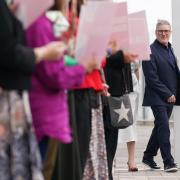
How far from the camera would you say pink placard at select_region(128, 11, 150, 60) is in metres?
4.40

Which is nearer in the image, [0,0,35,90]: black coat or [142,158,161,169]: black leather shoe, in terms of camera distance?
[0,0,35,90]: black coat

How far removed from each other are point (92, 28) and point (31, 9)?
43 centimetres

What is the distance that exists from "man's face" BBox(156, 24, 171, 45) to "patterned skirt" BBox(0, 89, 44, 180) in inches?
212

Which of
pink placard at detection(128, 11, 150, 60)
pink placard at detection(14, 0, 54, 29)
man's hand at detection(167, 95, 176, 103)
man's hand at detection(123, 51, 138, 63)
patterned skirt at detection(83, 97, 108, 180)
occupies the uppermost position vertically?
pink placard at detection(14, 0, 54, 29)

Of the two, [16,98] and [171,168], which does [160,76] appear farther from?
Result: [16,98]

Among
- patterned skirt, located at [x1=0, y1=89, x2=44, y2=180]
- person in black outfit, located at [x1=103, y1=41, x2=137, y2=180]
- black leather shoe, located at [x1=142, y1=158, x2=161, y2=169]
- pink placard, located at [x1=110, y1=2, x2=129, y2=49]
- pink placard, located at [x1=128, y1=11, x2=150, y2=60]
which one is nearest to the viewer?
patterned skirt, located at [x1=0, y1=89, x2=44, y2=180]

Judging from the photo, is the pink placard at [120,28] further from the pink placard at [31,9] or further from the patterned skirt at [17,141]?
the patterned skirt at [17,141]

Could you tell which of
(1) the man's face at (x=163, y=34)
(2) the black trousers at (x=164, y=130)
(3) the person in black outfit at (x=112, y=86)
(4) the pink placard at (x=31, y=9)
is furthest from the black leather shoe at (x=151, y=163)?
(4) the pink placard at (x=31, y=9)

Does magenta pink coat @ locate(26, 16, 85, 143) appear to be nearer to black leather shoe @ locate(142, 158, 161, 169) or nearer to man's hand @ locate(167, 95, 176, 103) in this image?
man's hand @ locate(167, 95, 176, 103)

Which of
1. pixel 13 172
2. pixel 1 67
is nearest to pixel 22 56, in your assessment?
pixel 1 67

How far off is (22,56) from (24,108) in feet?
0.81

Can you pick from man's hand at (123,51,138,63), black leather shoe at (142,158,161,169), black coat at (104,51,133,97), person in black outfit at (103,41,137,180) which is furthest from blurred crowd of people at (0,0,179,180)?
black leather shoe at (142,158,161,169)

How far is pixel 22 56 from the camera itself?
111 inches

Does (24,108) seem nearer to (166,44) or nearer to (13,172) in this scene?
(13,172)
